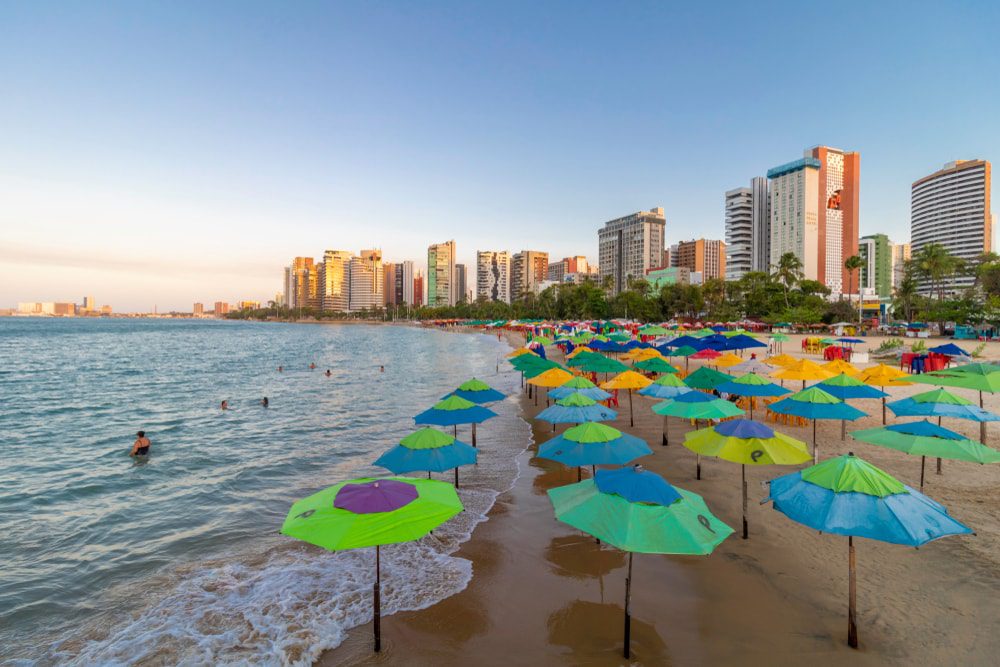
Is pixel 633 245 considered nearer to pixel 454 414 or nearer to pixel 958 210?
pixel 958 210

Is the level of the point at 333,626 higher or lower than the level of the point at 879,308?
lower

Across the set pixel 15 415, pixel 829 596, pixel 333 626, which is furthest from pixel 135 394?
pixel 829 596

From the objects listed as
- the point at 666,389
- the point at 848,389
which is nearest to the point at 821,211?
the point at 848,389

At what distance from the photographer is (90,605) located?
739 cm

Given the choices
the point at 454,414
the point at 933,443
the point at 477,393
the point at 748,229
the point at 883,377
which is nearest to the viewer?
the point at 933,443

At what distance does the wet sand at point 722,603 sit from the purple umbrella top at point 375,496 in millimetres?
2010

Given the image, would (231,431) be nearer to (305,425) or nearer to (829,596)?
(305,425)

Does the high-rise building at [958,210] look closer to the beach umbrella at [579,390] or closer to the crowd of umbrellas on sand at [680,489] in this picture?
the crowd of umbrellas on sand at [680,489]

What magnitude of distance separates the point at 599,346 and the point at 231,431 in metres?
18.3

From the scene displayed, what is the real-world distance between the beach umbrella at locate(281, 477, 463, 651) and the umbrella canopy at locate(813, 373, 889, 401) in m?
10.9

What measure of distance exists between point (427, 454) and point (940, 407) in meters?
10.5

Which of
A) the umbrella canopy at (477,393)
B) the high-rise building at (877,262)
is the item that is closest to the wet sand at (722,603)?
the umbrella canopy at (477,393)

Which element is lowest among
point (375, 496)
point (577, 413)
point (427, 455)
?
point (427, 455)

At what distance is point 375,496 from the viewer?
5.58 m
